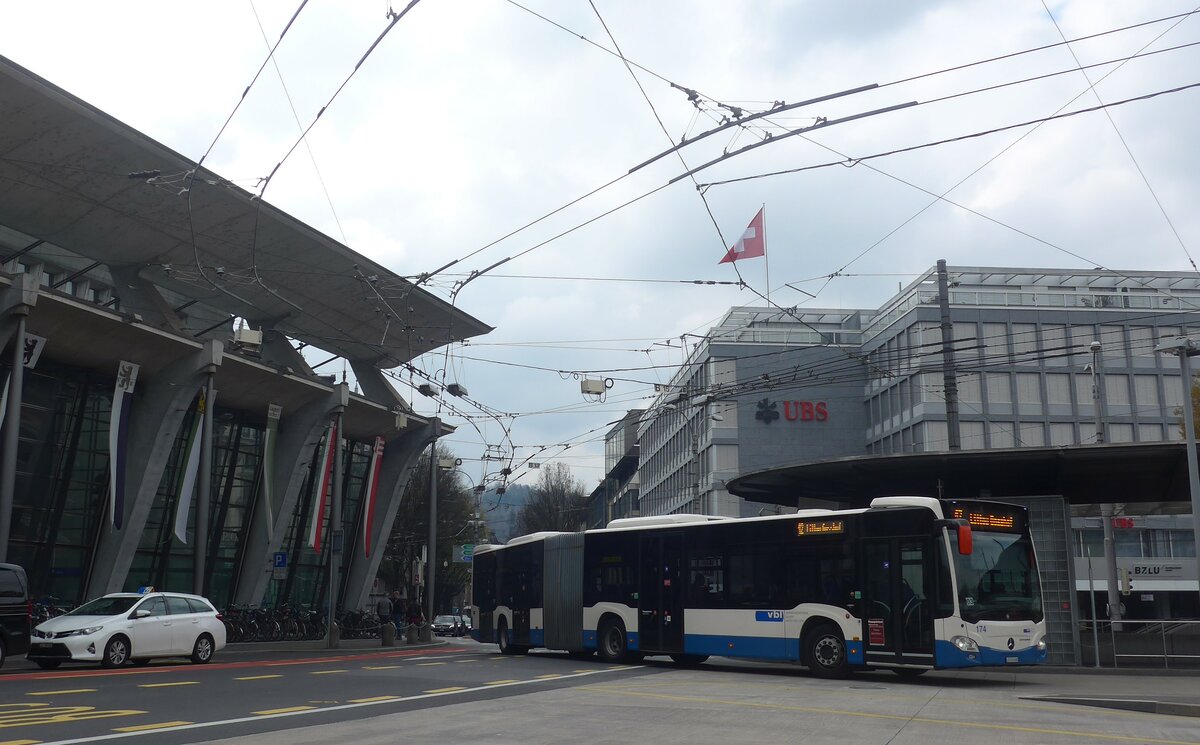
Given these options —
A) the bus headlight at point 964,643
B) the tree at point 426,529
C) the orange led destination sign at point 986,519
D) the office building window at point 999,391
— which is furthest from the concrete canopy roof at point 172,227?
the office building window at point 999,391

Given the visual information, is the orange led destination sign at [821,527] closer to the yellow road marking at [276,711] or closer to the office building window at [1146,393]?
the yellow road marking at [276,711]

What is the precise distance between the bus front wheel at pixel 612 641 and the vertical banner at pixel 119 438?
13528 mm

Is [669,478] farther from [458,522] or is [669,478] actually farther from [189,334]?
[189,334]

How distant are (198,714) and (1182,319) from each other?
2262 inches

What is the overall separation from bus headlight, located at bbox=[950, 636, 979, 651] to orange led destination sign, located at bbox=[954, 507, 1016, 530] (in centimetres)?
205

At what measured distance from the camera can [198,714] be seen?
11.9 meters

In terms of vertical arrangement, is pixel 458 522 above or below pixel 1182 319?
below

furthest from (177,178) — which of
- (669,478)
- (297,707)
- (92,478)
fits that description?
(669,478)

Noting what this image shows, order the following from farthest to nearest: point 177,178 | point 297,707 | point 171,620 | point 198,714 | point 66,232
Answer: point 66,232
point 177,178
point 171,620
point 297,707
point 198,714

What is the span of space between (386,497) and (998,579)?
105ft

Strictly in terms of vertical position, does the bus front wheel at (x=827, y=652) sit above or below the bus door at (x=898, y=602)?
below

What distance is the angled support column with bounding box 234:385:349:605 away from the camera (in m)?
37.5

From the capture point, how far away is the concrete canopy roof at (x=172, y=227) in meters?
24.4

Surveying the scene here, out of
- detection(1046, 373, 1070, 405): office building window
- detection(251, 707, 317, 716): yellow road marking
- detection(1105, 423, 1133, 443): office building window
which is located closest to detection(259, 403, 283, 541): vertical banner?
detection(251, 707, 317, 716): yellow road marking
